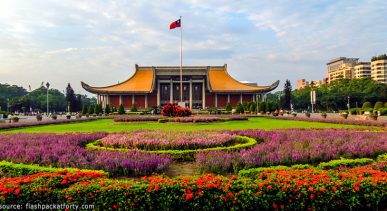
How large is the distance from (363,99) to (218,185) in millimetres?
58898

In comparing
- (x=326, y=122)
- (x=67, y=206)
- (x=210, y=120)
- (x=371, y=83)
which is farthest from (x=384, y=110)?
(x=67, y=206)

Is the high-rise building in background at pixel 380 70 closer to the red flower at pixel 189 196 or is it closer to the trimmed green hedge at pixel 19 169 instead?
the trimmed green hedge at pixel 19 169

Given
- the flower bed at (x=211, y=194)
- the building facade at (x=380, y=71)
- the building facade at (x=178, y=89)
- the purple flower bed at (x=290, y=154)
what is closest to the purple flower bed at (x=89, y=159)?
the purple flower bed at (x=290, y=154)

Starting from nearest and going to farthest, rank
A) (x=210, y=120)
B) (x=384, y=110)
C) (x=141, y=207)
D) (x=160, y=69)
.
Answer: (x=141, y=207) < (x=210, y=120) < (x=384, y=110) < (x=160, y=69)

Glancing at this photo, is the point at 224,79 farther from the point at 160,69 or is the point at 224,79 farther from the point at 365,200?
the point at 365,200

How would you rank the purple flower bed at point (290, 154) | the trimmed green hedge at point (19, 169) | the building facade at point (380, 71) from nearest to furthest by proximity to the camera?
the trimmed green hedge at point (19, 169) → the purple flower bed at point (290, 154) → the building facade at point (380, 71)

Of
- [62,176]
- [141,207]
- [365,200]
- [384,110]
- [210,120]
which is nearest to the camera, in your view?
[141,207]

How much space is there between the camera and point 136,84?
51656mm

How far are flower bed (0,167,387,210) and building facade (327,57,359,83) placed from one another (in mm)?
106852

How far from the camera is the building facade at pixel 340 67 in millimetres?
104812

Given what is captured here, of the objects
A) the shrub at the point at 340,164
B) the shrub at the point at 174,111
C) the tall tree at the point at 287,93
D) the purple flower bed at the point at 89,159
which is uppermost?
the tall tree at the point at 287,93

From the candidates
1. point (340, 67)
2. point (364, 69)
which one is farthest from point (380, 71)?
point (340, 67)

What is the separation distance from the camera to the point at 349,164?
6.24m

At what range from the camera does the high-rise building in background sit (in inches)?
3565
